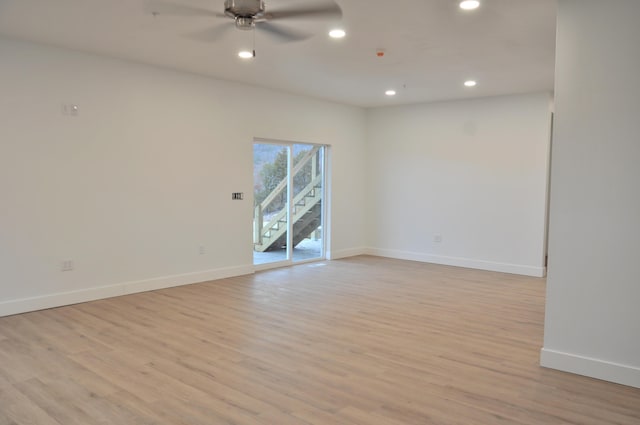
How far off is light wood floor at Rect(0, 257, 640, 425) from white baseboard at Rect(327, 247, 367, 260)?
2510 millimetres

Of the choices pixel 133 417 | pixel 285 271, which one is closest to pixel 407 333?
pixel 133 417

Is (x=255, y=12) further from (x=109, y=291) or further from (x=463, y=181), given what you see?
(x=463, y=181)

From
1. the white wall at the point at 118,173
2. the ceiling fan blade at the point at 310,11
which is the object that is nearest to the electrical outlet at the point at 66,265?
the white wall at the point at 118,173

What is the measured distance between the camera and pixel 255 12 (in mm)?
3176

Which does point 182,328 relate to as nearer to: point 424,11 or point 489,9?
point 424,11

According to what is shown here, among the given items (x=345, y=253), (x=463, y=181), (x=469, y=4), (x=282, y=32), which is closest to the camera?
(x=469, y=4)

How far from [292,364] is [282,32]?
106 inches

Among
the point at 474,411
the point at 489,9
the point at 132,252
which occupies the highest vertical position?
the point at 489,9

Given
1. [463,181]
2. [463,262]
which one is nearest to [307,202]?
[463,181]

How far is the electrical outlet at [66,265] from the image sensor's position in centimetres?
481

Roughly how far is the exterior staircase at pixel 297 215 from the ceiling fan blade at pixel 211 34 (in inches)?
117

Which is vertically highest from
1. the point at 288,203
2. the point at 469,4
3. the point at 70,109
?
the point at 469,4

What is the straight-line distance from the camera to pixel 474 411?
2.69m

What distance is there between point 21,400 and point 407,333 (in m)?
2.86
